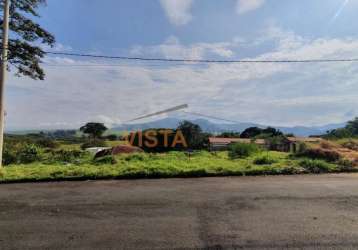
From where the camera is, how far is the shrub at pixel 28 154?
1391 centimetres

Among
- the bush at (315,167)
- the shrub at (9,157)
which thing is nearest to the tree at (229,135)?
the bush at (315,167)

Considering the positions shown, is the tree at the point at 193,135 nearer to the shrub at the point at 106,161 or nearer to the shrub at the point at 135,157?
the shrub at the point at 135,157

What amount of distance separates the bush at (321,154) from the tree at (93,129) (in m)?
14.1

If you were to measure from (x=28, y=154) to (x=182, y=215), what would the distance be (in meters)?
11.3

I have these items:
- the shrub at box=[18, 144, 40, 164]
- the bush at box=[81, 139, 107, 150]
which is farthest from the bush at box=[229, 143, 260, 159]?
the bush at box=[81, 139, 107, 150]

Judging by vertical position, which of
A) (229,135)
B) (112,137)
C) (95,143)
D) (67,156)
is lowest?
(67,156)

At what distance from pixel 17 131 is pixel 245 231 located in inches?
846

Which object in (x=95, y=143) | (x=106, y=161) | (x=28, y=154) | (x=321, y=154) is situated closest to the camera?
(x=106, y=161)

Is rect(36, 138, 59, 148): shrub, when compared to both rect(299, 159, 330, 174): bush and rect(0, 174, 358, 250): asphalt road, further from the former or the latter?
rect(299, 159, 330, 174): bush

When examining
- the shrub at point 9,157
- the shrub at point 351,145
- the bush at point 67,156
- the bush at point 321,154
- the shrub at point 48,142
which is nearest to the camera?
the shrub at point 9,157

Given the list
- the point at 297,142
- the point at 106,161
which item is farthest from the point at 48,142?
the point at 297,142

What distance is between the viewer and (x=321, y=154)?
45.7 feet

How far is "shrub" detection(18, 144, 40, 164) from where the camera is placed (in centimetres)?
1391

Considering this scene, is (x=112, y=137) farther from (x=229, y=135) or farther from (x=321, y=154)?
(x=229, y=135)
